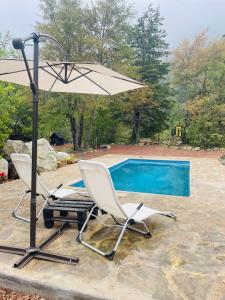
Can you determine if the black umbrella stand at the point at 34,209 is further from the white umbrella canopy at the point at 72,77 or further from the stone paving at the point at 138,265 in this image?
the white umbrella canopy at the point at 72,77

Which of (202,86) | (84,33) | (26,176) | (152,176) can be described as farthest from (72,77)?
(202,86)

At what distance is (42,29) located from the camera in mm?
12891

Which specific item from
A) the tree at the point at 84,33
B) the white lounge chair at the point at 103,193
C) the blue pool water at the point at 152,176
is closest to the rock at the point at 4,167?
the blue pool water at the point at 152,176

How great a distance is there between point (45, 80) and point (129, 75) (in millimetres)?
10680

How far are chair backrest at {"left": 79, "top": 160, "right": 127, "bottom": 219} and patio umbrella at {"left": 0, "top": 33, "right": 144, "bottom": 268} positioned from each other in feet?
2.17

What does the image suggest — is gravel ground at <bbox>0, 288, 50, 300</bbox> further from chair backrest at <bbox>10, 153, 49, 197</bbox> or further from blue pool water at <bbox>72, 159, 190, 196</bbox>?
blue pool water at <bbox>72, 159, 190, 196</bbox>

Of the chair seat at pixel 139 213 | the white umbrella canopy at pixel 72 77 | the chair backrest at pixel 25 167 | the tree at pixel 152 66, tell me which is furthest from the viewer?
the tree at pixel 152 66

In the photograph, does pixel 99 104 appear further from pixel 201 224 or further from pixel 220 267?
pixel 220 267

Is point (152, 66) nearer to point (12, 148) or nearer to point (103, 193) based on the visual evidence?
point (12, 148)

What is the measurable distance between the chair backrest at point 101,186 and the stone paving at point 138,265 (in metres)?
0.47

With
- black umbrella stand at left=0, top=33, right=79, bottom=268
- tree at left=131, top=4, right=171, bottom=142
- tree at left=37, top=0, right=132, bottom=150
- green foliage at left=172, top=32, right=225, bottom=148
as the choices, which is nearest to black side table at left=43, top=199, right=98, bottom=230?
black umbrella stand at left=0, top=33, right=79, bottom=268

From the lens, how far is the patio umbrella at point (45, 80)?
281 cm

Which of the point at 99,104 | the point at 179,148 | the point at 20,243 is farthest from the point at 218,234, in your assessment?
the point at 179,148

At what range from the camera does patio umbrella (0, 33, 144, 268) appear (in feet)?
9.23
